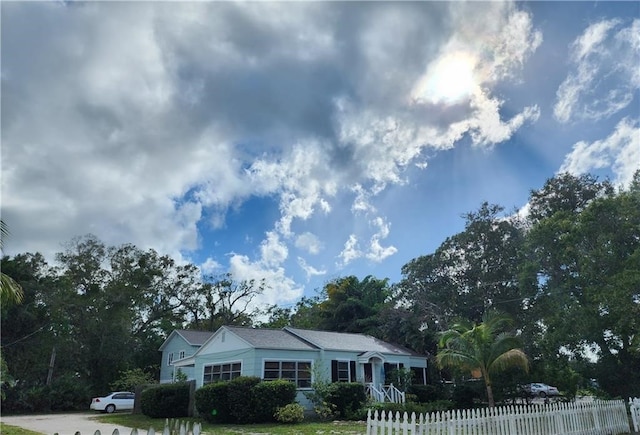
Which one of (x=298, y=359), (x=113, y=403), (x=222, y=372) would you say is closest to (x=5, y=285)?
(x=222, y=372)

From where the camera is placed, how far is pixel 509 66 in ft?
48.1

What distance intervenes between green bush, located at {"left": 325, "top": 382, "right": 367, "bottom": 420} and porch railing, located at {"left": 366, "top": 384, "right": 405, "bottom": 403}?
1.82 metres

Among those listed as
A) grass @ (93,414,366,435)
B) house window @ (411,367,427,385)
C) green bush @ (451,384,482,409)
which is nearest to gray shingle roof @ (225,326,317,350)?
grass @ (93,414,366,435)

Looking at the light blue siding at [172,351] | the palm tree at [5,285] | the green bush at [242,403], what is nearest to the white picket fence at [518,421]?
the green bush at [242,403]

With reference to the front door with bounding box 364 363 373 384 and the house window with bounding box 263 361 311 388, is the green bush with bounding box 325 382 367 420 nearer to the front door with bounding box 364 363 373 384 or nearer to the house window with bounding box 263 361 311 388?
the house window with bounding box 263 361 311 388

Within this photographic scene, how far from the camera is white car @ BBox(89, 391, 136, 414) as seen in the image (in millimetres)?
27812

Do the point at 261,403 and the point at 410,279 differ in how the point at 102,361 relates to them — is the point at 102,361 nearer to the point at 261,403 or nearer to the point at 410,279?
the point at 261,403

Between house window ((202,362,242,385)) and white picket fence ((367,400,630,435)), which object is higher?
house window ((202,362,242,385))

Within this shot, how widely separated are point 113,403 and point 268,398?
46.5 feet

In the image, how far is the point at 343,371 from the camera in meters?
25.8

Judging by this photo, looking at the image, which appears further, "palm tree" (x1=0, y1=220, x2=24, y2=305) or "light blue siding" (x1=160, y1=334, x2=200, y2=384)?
"light blue siding" (x1=160, y1=334, x2=200, y2=384)

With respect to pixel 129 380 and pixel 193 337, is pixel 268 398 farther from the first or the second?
pixel 193 337

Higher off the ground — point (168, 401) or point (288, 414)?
point (168, 401)

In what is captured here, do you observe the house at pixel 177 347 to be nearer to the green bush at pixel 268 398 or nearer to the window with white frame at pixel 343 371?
the window with white frame at pixel 343 371
